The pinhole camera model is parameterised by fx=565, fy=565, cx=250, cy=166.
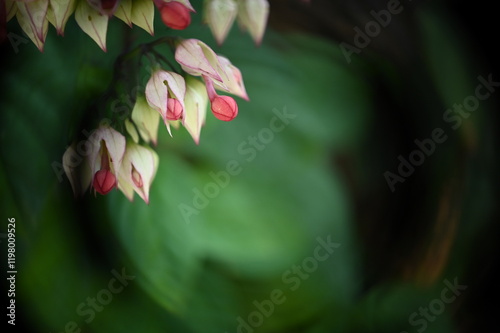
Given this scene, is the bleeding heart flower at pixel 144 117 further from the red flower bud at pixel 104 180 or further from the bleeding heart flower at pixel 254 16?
the bleeding heart flower at pixel 254 16

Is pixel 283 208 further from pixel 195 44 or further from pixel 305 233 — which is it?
pixel 195 44

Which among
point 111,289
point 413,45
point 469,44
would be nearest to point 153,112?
point 111,289

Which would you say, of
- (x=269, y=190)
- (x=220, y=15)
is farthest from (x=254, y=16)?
(x=269, y=190)

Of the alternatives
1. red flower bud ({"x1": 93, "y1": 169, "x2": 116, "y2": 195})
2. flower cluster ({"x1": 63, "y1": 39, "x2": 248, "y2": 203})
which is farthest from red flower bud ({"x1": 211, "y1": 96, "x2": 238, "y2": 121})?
red flower bud ({"x1": 93, "y1": 169, "x2": 116, "y2": 195})

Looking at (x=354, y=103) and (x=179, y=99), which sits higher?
(x=354, y=103)

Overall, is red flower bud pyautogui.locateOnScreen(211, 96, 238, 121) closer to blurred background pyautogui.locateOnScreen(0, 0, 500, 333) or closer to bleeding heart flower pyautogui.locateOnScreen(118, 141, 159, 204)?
blurred background pyautogui.locateOnScreen(0, 0, 500, 333)

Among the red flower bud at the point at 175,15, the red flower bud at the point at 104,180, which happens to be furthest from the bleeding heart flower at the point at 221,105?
the red flower bud at the point at 104,180

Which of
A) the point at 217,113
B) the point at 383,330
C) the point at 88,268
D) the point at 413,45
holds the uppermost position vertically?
the point at 413,45
